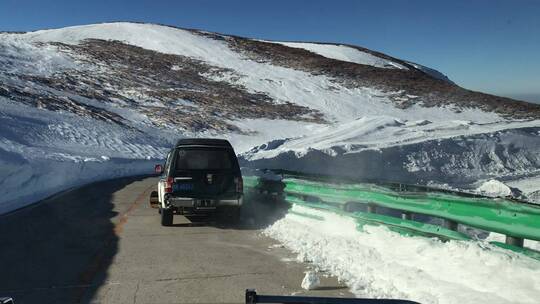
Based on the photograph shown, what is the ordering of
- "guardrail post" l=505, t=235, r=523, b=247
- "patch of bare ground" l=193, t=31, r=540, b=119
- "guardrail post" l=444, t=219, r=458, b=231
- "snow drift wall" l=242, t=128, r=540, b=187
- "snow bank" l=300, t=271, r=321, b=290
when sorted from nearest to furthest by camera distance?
"guardrail post" l=505, t=235, r=523, b=247
"snow bank" l=300, t=271, r=321, b=290
"guardrail post" l=444, t=219, r=458, b=231
"snow drift wall" l=242, t=128, r=540, b=187
"patch of bare ground" l=193, t=31, r=540, b=119

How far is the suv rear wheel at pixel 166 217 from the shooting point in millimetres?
11164

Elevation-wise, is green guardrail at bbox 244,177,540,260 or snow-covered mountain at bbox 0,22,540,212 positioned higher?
snow-covered mountain at bbox 0,22,540,212

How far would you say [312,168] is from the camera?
26.5m

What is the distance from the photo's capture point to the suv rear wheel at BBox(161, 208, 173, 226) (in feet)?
36.6

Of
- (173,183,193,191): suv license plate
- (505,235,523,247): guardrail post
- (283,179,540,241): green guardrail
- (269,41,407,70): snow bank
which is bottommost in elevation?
(505,235,523,247): guardrail post

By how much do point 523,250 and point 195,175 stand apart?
7.02 metres

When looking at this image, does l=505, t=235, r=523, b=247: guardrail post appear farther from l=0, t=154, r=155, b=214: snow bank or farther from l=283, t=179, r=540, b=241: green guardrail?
l=0, t=154, r=155, b=214: snow bank

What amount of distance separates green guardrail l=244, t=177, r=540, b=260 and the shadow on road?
4042mm

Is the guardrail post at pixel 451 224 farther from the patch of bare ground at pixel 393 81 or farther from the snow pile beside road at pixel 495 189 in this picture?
the patch of bare ground at pixel 393 81

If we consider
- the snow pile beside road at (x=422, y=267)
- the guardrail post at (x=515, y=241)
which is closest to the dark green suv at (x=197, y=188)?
the snow pile beside road at (x=422, y=267)

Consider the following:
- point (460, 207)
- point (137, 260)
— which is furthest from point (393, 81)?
point (137, 260)

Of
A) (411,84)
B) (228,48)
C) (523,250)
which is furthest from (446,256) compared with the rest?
(228,48)

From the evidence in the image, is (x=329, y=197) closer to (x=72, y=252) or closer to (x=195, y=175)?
(x=195, y=175)

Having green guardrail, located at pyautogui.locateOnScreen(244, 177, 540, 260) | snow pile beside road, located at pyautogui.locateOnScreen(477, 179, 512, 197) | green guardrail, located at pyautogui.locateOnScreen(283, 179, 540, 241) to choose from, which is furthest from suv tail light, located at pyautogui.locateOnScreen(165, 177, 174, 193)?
snow pile beside road, located at pyautogui.locateOnScreen(477, 179, 512, 197)
